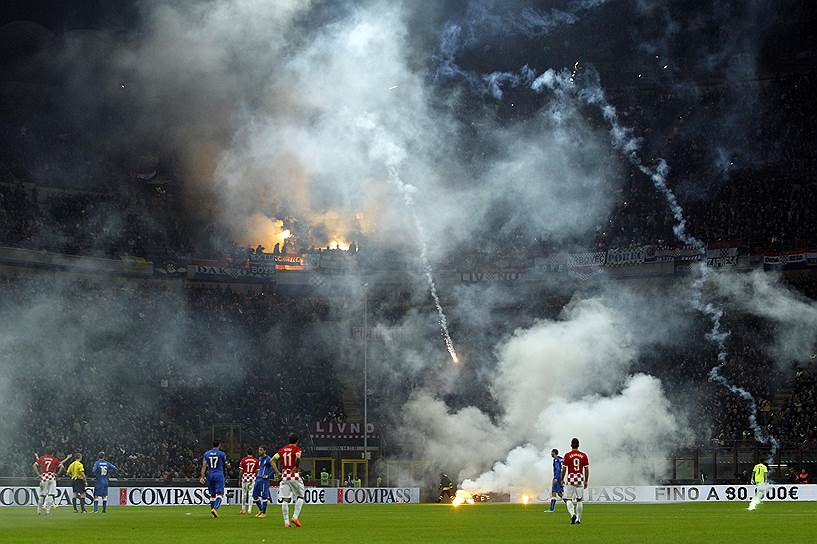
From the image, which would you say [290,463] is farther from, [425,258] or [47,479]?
[425,258]

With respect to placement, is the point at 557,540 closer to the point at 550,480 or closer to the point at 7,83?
the point at 550,480

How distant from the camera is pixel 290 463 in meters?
28.4

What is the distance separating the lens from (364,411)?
61.7 meters

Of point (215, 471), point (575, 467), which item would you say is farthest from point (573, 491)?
point (215, 471)

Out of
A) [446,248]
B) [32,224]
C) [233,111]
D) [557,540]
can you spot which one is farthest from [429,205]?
[557,540]

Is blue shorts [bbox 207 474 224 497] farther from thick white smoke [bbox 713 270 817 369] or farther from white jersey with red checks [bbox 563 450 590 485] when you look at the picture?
thick white smoke [bbox 713 270 817 369]

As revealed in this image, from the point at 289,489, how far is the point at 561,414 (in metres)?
27.8


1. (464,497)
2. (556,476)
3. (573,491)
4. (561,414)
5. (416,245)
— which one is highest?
(416,245)


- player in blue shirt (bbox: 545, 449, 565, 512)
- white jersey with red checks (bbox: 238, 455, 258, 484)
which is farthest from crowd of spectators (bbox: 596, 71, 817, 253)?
white jersey with red checks (bbox: 238, 455, 258, 484)

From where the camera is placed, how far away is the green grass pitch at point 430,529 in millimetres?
22078

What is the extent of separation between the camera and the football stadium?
178 feet

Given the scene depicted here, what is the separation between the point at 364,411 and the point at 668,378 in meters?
A: 15.8

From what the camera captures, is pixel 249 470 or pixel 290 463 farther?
pixel 249 470

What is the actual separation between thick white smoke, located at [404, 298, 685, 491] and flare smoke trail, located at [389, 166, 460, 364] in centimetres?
392
